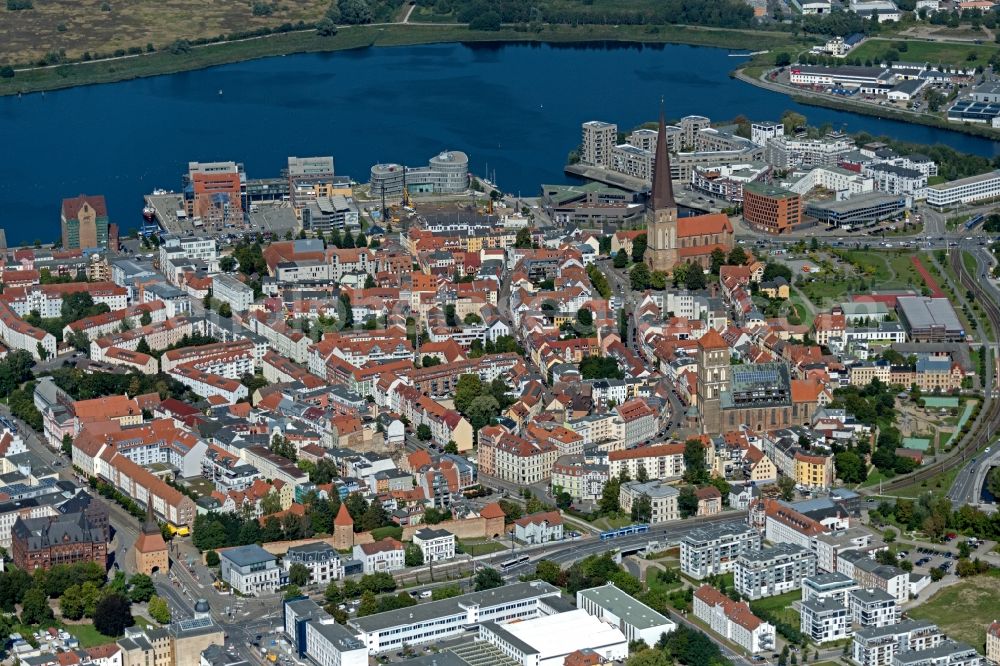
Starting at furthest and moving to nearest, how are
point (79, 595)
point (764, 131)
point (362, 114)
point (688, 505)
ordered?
point (362, 114) → point (764, 131) → point (688, 505) → point (79, 595)

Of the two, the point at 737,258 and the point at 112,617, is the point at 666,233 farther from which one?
the point at 112,617

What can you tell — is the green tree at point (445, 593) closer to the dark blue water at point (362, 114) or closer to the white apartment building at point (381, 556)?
the white apartment building at point (381, 556)

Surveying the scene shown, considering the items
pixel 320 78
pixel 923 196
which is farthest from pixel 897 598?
pixel 320 78

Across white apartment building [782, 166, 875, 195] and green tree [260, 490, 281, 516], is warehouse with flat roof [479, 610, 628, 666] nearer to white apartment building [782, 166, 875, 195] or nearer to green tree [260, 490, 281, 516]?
green tree [260, 490, 281, 516]

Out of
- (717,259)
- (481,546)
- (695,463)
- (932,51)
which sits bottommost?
(481,546)

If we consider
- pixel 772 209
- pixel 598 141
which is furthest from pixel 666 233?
pixel 598 141

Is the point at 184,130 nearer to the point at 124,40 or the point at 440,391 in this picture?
the point at 124,40

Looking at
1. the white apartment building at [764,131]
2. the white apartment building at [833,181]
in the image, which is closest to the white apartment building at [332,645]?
the white apartment building at [833,181]
